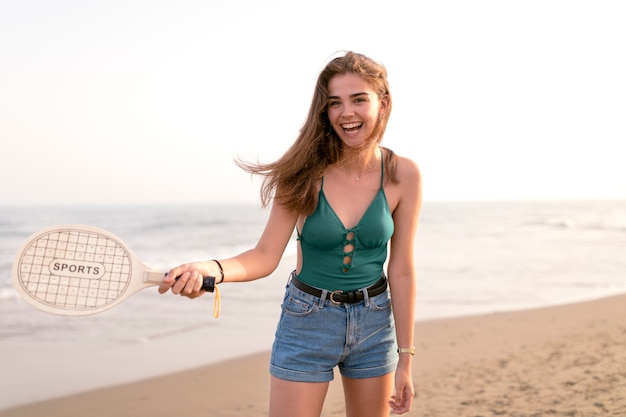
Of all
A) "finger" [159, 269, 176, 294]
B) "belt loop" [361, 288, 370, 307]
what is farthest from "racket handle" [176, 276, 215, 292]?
"belt loop" [361, 288, 370, 307]

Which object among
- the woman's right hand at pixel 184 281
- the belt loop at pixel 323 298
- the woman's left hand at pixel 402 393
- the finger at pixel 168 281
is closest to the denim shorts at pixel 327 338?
the belt loop at pixel 323 298

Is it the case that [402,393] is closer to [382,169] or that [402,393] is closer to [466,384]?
[382,169]

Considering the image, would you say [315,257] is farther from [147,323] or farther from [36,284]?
[147,323]

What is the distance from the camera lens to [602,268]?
52.1ft

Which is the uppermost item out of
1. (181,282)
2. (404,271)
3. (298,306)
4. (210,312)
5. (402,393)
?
(181,282)

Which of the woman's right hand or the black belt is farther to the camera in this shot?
the black belt

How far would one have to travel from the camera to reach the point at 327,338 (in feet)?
9.07

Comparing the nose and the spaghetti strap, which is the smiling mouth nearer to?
the nose

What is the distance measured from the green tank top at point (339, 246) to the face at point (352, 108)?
301mm

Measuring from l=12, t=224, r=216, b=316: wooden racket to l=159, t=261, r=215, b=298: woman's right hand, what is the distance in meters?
0.04

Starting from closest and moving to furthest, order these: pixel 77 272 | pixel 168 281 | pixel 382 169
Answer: pixel 168 281
pixel 77 272
pixel 382 169

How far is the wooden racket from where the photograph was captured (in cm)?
240

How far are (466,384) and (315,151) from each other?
4341mm

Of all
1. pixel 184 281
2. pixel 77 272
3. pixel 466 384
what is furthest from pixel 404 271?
pixel 466 384
